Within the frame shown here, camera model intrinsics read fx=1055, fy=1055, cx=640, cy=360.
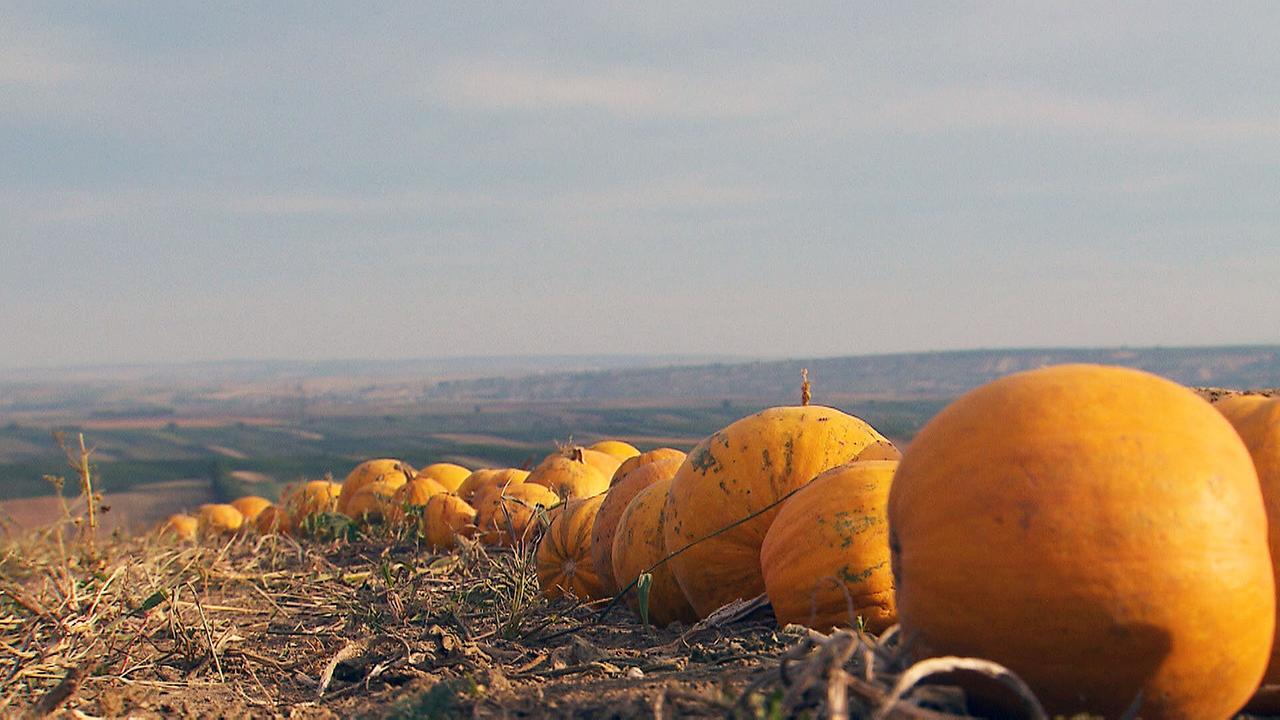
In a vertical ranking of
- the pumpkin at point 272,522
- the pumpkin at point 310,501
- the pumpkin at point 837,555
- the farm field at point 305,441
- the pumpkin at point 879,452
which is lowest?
the farm field at point 305,441

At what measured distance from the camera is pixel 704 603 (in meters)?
4.93

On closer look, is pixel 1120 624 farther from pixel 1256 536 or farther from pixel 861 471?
pixel 861 471

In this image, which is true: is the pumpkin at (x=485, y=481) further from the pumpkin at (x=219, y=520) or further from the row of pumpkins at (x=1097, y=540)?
the row of pumpkins at (x=1097, y=540)

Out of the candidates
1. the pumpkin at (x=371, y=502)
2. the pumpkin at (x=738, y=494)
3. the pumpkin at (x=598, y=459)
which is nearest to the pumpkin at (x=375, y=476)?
the pumpkin at (x=371, y=502)

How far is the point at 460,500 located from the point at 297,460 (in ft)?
146

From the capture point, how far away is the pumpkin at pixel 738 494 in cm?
479

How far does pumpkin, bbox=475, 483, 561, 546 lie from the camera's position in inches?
318

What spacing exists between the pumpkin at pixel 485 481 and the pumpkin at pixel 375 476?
4.30 feet

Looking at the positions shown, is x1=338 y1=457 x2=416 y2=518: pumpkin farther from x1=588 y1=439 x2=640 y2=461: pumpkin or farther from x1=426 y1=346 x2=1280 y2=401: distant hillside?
x1=426 y1=346 x2=1280 y2=401: distant hillside

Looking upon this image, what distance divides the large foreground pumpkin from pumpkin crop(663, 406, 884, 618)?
6.52 feet

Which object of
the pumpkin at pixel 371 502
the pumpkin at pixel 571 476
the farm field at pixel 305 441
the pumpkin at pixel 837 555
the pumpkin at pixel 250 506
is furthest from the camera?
the farm field at pixel 305 441

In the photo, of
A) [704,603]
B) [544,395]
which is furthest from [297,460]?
[544,395]

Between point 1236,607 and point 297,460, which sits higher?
point 1236,607

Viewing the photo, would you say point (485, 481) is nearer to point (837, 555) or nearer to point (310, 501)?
point (310, 501)
